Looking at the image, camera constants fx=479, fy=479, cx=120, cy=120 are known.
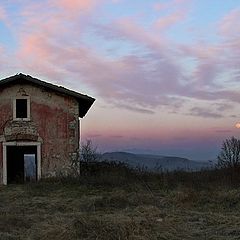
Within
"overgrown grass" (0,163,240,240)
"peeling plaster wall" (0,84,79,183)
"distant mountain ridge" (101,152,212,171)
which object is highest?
"peeling plaster wall" (0,84,79,183)

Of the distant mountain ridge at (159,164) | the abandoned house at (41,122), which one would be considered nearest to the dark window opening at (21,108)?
the abandoned house at (41,122)

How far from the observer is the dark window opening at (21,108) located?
72.1 feet

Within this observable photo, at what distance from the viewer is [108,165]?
2634 cm

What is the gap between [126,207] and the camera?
13.3 meters

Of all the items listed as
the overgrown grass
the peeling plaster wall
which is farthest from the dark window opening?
the overgrown grass

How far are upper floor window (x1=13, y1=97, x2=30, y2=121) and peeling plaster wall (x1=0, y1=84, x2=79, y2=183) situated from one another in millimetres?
142

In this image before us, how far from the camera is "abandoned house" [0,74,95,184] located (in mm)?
21641

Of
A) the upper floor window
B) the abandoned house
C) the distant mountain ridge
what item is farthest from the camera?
the distant mountain ridge

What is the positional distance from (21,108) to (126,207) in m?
10.5

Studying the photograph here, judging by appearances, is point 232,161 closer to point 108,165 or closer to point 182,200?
point 108,165

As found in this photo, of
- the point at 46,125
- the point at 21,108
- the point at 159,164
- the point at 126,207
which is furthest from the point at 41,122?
the point at 126,207

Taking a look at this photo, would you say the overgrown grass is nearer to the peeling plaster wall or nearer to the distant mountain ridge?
the peeling plaster wall

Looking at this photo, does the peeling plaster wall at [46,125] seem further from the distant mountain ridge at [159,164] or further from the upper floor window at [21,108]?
the distant mountain ridge at [159,164]

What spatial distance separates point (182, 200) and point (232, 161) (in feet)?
43.3
